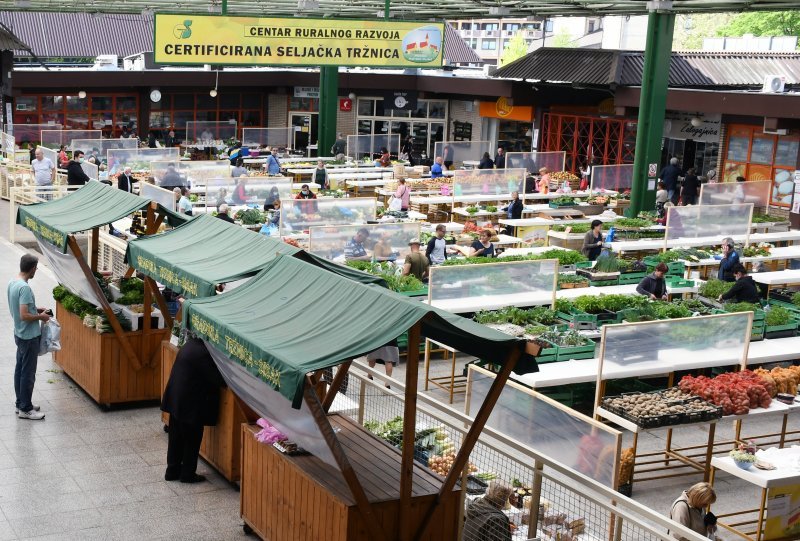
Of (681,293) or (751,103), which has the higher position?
(751,103)

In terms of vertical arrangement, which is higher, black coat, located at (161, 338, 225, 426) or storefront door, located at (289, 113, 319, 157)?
storefront door, located at (289, 113, 319, 157)

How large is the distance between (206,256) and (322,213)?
9590 mm

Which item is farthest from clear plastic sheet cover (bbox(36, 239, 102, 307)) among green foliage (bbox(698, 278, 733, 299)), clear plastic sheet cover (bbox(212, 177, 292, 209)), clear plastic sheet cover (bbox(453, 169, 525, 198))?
clear plastic sheet cover (bbox(453, 169, 525, 198))

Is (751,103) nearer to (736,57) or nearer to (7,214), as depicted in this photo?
(736,57)

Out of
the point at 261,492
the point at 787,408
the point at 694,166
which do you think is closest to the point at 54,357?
the point at 261,492

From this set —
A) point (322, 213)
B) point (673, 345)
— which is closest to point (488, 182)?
point (322, 213)

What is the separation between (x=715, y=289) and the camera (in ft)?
54.6

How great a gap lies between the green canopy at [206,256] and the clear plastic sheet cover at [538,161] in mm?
20073

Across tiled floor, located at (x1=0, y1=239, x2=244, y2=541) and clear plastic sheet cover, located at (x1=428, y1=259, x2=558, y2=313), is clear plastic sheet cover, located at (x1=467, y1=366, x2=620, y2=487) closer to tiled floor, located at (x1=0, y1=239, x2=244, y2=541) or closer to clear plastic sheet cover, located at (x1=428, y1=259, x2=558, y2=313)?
tiled floor, located at (x1=0, y1=239, x2=244, y2=541)

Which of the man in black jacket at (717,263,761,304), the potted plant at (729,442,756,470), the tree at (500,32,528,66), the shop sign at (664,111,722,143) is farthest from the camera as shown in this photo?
the tree at (500,32,528,66)

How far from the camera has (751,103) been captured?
86.6 feet

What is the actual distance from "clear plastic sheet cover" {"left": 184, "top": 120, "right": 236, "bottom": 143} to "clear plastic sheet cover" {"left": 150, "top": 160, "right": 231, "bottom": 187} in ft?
34.4

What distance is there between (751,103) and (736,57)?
7394 millimetres

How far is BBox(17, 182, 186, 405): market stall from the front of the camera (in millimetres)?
11789
